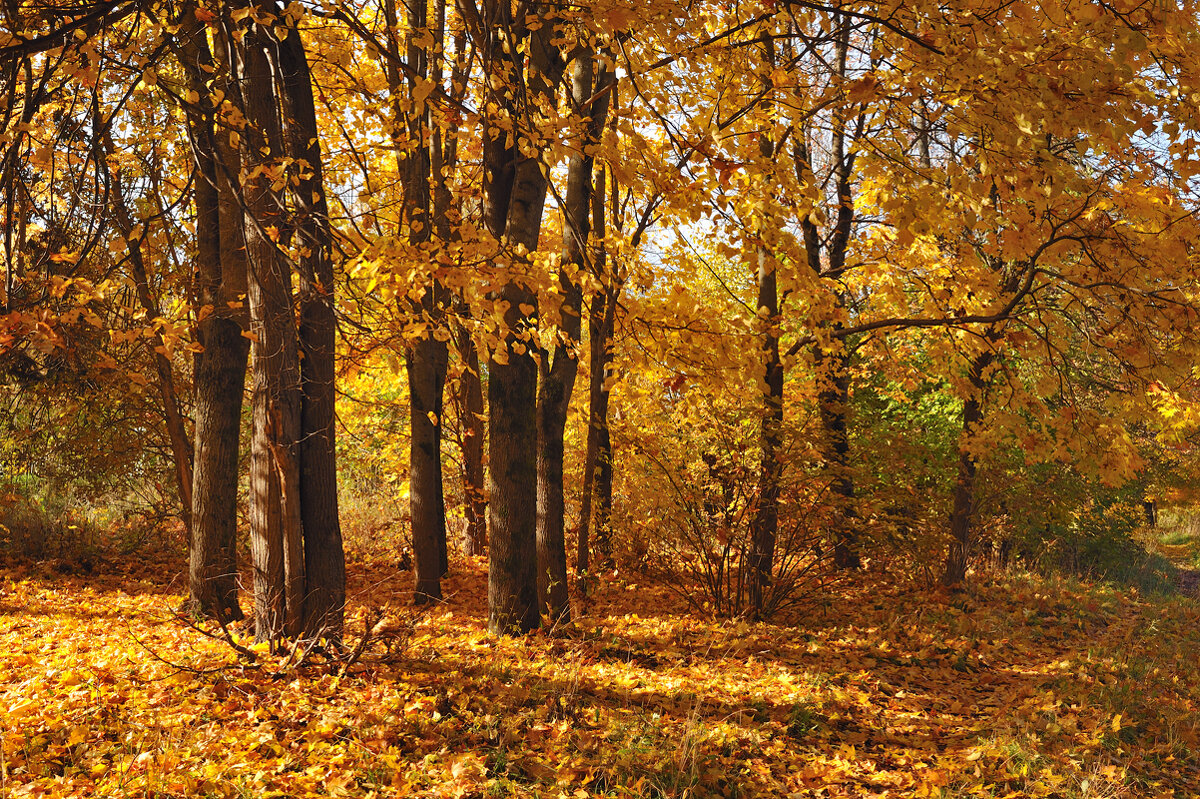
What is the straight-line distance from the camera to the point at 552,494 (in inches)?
307

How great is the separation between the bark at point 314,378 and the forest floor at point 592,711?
50 cm

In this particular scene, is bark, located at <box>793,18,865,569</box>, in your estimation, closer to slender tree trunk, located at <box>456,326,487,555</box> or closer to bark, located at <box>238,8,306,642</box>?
slender tree trunk, located at <box>456,326,487,555</box>

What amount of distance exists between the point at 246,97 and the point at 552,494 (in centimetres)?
428

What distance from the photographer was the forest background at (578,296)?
16.1ft

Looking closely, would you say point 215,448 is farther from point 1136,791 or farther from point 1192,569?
point 1192,569

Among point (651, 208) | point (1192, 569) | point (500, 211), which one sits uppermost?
point (651, 208)

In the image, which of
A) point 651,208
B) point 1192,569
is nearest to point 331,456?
point 651,208

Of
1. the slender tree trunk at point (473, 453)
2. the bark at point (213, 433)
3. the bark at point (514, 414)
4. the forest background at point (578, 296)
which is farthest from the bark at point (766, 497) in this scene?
the bark at point (213, 433)

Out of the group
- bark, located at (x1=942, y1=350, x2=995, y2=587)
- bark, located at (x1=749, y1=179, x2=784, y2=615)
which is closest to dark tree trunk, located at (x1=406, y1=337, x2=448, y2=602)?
bark, located at (x1=749, y1=179, x2=784, y2=615)

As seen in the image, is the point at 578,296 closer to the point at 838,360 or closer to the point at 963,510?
the point at 838,360

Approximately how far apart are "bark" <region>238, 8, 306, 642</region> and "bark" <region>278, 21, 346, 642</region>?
9 centimetres

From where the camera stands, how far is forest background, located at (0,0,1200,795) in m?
4.92

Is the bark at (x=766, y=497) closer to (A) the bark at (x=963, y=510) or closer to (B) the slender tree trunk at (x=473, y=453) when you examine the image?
(A) the bark at (x=963, y=510)

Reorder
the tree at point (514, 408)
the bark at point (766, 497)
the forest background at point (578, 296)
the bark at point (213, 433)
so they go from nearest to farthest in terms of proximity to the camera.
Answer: the forest background at point (578, 296) < the tree at point (514, 408) < the bark at point (213, 433) < the bark at point (766, 497)
